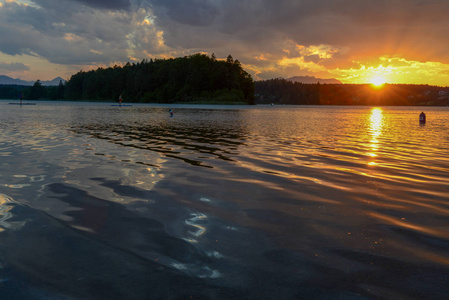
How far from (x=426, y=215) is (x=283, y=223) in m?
3.31

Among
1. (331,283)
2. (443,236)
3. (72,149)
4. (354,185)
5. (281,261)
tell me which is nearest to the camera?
(331,283)

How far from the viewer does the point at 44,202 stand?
802cm

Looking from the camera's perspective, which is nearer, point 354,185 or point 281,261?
point 281,261

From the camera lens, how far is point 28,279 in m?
4.47

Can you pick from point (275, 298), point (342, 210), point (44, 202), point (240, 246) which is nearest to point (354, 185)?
point (342, 210)

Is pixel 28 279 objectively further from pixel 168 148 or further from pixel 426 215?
pixel 168 148

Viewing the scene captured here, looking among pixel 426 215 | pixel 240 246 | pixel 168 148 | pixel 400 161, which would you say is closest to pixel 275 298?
pixel 240 246

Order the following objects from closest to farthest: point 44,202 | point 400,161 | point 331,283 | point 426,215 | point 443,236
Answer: point 331,283
point 443,236
point 426,215
point 44,202
point 400,161

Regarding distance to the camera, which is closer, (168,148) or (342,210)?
(342,210)

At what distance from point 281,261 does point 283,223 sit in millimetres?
1801

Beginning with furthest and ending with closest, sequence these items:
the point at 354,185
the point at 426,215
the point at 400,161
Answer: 1. the point at 400,161
2. the point at 354,185
3. the point at 426,215

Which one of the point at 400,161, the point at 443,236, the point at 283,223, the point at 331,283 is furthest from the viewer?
the point at 400,161

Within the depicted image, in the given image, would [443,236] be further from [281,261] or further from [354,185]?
[354,185]

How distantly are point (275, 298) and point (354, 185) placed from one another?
715cm
